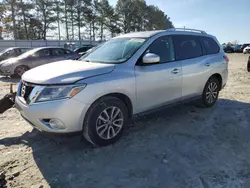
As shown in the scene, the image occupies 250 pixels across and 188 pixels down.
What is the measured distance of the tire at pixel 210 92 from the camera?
18.1 feet

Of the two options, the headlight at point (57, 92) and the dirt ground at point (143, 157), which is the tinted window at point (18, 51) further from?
the headlight at point (57, 92)

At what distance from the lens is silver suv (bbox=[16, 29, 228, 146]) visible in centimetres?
329

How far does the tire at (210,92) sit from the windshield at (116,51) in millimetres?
2119

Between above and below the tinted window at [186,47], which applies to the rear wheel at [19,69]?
below

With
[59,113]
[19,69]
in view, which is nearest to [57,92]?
[59,113]

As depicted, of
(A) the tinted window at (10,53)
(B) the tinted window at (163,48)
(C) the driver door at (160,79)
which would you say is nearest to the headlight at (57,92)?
(C) the driver door at (160,79)

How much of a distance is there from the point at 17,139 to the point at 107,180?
2.06 metres

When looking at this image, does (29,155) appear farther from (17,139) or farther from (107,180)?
(107,180)

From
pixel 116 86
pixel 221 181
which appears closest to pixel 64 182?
pixel 116 86

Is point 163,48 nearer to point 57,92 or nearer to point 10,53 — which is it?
point 57,92

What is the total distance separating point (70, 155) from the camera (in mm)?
3568

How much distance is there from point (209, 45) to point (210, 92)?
43.4 inches

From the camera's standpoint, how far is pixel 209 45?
18.7ft

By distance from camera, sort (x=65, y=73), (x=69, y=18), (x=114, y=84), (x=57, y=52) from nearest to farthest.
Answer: (x=65, y=73), (x=114, y=84), (x=57, y=52), (x=69, y=18)
